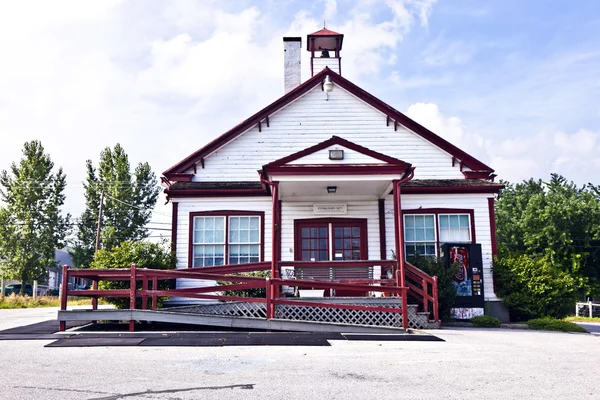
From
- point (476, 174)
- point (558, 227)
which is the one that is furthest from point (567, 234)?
point (476, 174)

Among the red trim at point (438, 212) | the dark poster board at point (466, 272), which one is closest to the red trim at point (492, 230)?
the red trim at point (438, 212)

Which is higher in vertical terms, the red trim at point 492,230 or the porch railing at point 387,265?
the red trim at point 492,230

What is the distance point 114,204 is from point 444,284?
40.5 meters

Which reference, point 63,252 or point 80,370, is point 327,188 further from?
point 63,252

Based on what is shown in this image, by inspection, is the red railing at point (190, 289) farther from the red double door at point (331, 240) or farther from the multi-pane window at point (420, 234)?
the multi-pane window at point (420, 234)

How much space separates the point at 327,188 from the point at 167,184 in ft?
17.5

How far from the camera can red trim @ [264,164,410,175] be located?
13.1 meters

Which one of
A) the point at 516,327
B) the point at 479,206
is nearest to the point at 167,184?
the point at 479,206

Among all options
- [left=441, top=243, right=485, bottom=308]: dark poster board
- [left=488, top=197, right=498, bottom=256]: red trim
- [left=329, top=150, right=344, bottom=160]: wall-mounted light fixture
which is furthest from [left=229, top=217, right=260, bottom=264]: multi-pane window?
[left=488, top=197, right=498, bottom=256]: red trim

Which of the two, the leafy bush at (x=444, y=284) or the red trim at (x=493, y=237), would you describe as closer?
the leafy bush at (x=444, y=284)

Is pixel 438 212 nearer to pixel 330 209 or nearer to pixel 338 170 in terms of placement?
pixel 330 209

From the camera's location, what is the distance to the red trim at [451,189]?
53.2 ft

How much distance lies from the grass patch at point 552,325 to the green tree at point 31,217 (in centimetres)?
3866

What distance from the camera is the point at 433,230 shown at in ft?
53.7
